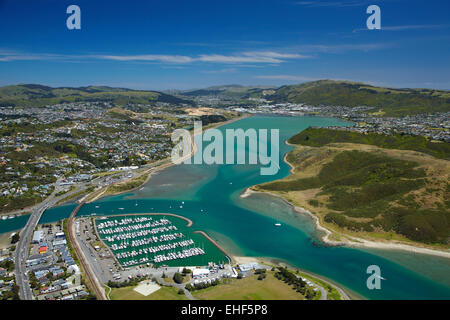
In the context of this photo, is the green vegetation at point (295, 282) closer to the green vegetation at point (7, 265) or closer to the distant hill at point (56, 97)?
the green vegetation at point (7, 265)

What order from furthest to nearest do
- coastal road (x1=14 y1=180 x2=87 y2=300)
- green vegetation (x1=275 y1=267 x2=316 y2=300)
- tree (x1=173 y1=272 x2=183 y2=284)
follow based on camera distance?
tree (x1=173 y1=272 x2=183 y2=284)
coastal road (x1=14 y1=180 x2=87 y2=300)
green vegetation (x1=275 y1=267 x2=316 y2=300)

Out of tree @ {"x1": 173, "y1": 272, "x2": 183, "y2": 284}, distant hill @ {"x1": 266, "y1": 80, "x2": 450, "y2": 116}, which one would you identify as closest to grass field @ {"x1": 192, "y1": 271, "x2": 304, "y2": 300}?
tree @ {"x1": 173, "y1": 272, "x2": 183, "y2": 284}

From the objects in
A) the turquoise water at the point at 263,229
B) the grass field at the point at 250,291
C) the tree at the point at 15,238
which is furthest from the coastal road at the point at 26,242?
the grass field at the point at 250,291

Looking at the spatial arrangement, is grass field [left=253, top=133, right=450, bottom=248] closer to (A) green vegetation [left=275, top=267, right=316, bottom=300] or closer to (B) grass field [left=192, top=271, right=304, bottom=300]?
(A) green vegetation [left=275, top=267, right=316, bottom=300]

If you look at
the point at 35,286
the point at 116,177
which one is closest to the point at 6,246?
the point at 35,286

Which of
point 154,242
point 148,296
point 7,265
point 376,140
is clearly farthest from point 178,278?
point 376,140

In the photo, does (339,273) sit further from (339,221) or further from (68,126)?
(68,126)
